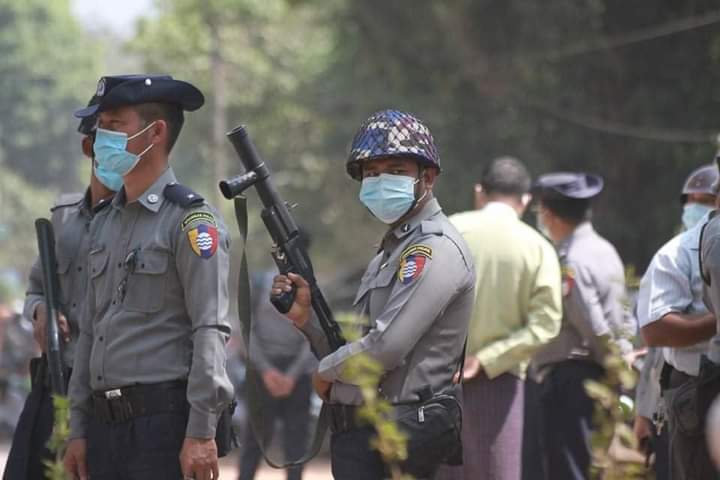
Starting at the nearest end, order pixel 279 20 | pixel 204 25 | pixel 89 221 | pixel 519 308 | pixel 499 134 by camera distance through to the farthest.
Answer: pixel 89 221 < pixel 519 308 < pixel 499 134 < pixel 204 25 < pixel 279 20

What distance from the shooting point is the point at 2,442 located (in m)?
18.4

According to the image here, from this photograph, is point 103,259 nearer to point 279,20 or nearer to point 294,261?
point 294,261

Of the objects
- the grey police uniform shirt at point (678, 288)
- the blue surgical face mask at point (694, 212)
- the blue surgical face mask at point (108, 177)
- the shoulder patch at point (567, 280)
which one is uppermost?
the blue surgical face mask at point (108, 177)

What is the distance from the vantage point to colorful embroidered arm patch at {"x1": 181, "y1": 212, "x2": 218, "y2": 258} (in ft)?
16.9

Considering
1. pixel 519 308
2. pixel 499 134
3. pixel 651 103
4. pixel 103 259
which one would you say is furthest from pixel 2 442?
pixel 103 259

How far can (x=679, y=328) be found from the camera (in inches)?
220

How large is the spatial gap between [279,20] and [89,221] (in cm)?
3029

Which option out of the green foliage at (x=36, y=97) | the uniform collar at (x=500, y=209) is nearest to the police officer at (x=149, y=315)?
the uniform collar at (x=500, y=209)

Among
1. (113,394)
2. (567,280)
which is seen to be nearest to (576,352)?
(567,280)

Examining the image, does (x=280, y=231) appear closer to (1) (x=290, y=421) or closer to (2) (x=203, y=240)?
(2) (x=203, y=240)

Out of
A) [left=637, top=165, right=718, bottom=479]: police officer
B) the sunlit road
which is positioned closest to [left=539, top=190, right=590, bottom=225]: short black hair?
[left=637, top=165, right=718, bottom=479]: police officer

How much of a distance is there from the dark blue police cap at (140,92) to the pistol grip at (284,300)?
81 cm

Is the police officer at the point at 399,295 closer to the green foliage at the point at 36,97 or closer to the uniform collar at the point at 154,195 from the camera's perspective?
the uniform collar at the point at 154,195

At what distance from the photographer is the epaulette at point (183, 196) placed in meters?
5.28
